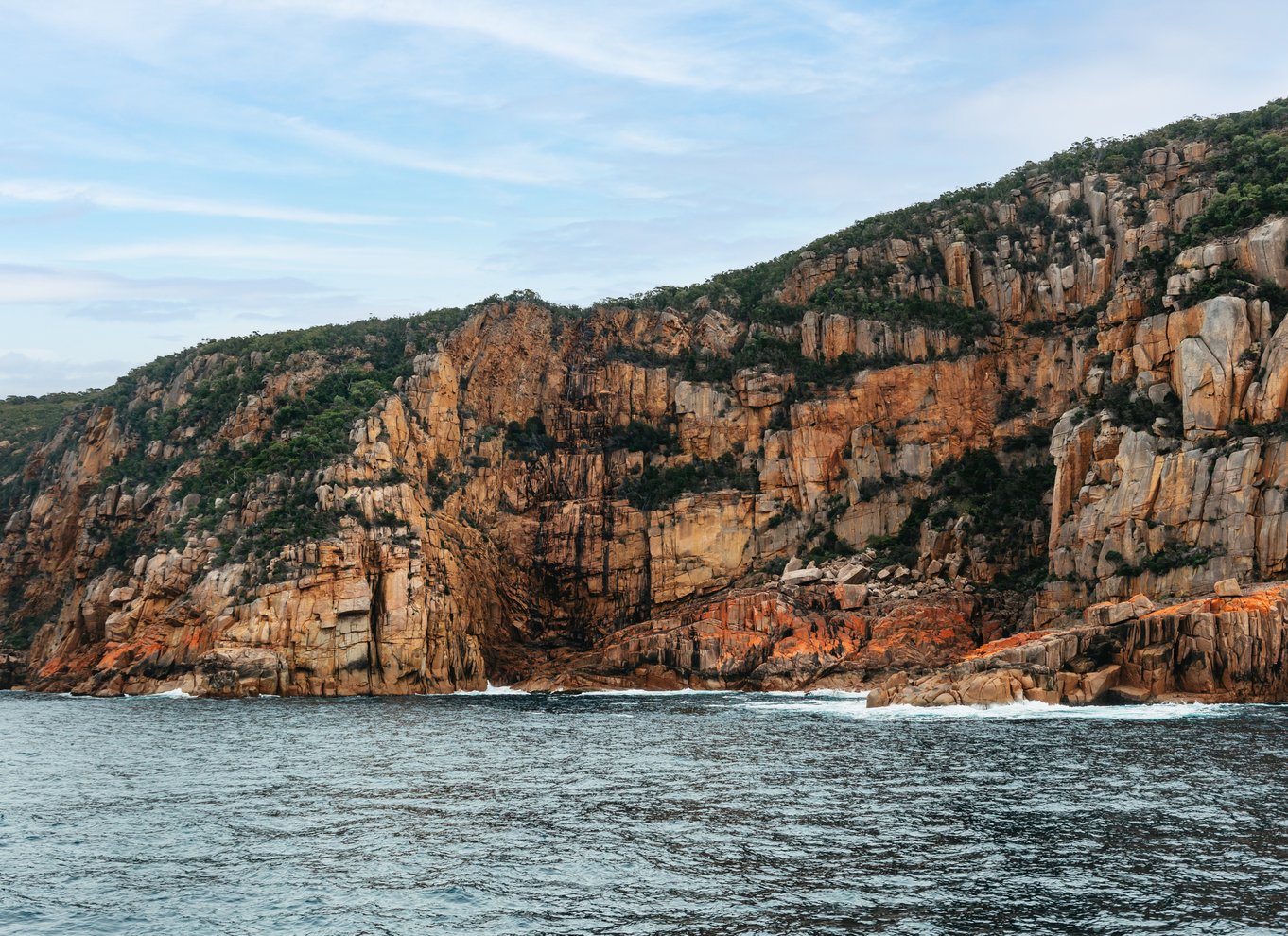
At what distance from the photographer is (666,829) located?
39.3 metres

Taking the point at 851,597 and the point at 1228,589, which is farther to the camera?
the point at 851,597

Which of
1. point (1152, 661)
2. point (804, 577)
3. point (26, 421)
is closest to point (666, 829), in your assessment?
point (1152, 661)

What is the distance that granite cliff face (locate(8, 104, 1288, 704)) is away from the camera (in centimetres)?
9475

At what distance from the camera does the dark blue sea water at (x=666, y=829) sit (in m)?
29.8

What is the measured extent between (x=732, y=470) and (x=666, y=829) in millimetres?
87058

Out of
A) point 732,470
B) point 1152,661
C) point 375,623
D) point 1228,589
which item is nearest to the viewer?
point 1152,661

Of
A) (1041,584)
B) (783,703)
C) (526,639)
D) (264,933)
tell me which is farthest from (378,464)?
(264,933)

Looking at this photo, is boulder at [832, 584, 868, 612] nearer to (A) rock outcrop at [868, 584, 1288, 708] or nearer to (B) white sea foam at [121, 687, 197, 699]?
(A) rock outcrop at [868, 584, 1288, 708]

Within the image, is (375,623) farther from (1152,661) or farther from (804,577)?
(1152,661)

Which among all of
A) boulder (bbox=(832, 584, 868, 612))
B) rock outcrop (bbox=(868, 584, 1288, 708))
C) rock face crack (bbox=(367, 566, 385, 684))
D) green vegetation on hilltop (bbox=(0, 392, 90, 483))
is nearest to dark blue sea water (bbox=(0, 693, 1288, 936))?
rock outcrop (bbox=(868, 584, 1288, 708))

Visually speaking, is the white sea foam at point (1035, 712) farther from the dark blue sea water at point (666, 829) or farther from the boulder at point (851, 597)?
the boulder at point (851, 597)

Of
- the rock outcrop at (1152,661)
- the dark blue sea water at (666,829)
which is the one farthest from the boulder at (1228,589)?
the dark blue sea water at (666,829)

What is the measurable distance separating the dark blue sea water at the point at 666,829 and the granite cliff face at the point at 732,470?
26084mm

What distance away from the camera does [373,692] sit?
102m
